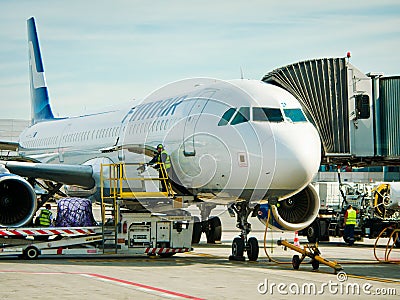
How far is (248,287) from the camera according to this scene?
13289 mm

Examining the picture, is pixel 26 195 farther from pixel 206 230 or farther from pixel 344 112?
pixel 344 112

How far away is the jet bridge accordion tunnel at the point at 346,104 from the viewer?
25.3 m

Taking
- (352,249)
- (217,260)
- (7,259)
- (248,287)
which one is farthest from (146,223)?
(352,249)

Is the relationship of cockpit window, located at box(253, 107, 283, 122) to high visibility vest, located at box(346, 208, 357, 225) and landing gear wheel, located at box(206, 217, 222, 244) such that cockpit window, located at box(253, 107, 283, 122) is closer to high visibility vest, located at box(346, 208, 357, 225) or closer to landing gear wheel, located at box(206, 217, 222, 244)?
landing gear wheel, located at box(206, 217, 222, 244)

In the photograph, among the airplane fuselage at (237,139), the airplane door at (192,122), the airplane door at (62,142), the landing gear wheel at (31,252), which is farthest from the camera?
the airplane door at (62,142)

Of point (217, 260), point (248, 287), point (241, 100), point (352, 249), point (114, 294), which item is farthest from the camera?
point (352, 249)

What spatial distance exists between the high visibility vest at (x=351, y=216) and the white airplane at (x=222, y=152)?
17.4 feet

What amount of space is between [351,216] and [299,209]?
555cm

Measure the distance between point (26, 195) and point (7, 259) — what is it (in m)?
2.49

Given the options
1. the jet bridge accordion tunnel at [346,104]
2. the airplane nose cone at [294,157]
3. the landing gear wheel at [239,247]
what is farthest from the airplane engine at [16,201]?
the jet bridge accordion tunnel at [346,104]

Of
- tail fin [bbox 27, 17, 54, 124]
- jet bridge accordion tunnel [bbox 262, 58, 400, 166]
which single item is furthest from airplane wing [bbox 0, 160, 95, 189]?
tail fin [bbox 27, 17, 54, 124]

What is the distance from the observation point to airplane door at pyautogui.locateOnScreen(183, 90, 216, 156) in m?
18.2

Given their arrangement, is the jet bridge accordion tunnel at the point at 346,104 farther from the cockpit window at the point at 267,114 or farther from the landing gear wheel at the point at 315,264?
the landing gear wheel at the point at 315,264

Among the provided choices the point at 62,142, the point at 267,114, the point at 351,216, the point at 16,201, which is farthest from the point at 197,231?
the point at 267,114
